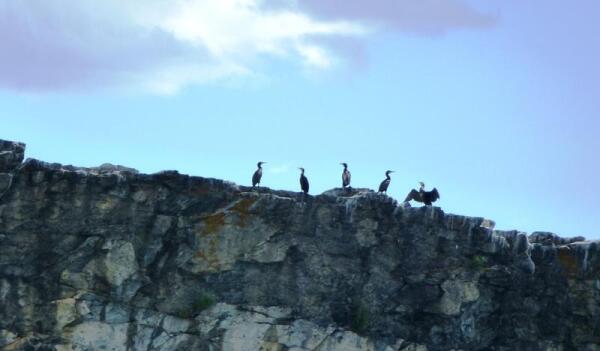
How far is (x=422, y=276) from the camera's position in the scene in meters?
61.2

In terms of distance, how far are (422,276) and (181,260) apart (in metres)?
8.63

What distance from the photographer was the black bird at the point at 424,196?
6312 cm

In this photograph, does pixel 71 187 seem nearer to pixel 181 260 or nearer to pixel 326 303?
pixel 181 260

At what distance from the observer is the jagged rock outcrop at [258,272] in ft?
192

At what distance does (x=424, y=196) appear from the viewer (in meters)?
63.3

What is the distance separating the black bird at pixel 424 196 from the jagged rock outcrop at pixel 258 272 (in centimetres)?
157

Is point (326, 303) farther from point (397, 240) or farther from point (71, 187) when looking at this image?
point (71, 187)

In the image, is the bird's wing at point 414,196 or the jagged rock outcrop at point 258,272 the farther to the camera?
the bird's wing at point 414,196

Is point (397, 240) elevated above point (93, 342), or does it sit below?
above

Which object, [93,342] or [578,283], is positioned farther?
[578,283]

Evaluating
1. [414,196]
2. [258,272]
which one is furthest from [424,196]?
[258,272]

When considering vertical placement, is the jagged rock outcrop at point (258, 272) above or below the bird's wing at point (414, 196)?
below

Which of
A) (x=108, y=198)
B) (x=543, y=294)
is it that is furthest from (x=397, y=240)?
(x=108, y=198)

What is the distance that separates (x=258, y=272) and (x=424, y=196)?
731cm
